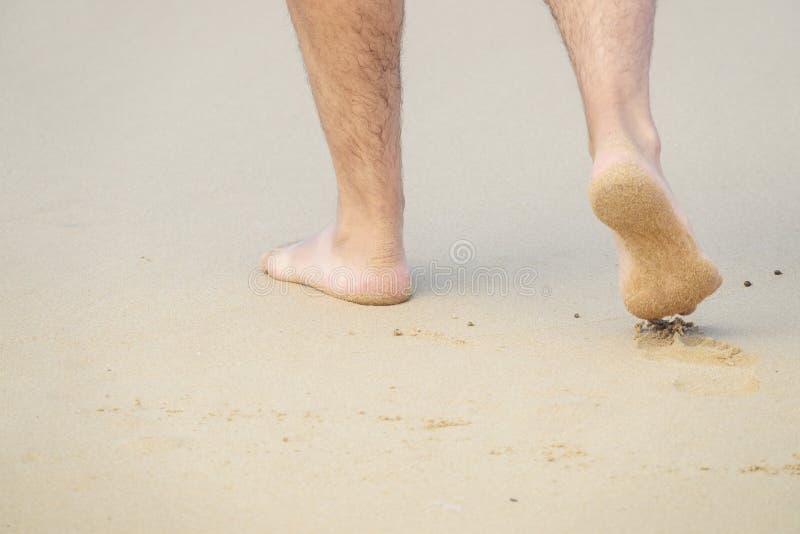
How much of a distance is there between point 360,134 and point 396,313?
27cm

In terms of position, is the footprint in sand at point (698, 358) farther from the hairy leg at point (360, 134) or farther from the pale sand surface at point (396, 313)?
the hairy leg at point (360, 134)

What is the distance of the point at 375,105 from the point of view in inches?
75.2

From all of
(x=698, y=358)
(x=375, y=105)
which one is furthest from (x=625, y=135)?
(x=375, y=105)

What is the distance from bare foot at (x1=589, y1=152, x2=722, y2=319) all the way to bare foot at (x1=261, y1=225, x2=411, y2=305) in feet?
1.45

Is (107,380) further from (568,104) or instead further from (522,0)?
(522,0)

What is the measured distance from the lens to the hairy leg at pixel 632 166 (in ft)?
4.89

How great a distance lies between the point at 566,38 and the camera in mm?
1684

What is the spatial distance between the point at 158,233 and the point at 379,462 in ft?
3.49

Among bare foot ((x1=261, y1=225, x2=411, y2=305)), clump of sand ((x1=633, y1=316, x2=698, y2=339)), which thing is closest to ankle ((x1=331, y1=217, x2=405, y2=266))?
bare foot ((x1=261, y1=225, x2=411, y2=305))

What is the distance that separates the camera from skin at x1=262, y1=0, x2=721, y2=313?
1.59 meters

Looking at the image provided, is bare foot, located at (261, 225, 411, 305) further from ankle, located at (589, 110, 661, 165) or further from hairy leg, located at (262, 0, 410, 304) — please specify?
ankle, located at (589, 110, 661, 165)

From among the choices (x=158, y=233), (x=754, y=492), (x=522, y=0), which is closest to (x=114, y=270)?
(x=158, y=233)

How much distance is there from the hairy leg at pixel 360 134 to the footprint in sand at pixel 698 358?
1.39 ft

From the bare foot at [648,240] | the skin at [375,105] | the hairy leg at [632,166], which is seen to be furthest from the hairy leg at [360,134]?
the bare foot at [648,240]
